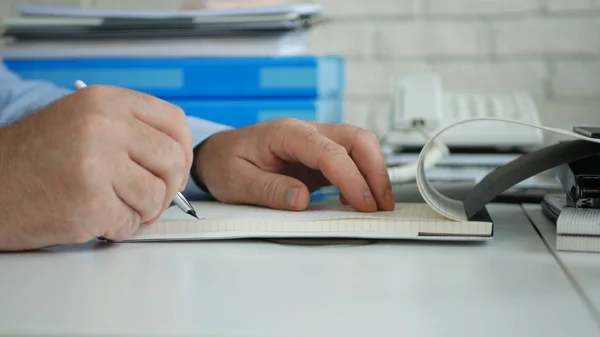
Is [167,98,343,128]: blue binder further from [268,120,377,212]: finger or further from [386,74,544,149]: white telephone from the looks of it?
[268,120,377,212]: finger

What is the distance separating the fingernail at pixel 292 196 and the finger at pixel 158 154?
127 mm

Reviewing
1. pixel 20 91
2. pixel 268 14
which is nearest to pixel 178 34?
pixel 268 14

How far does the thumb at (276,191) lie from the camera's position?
0.68m

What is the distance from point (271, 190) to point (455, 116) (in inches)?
19.5

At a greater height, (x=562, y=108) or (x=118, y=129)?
(x=118, y=129)

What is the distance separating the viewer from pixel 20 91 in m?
0.86

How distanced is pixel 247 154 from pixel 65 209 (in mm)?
256

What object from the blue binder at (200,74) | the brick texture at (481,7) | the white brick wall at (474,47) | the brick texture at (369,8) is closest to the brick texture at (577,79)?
the white brick wall at (474,47)

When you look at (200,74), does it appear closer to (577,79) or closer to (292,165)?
(292,165)

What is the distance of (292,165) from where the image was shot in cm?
A: 77

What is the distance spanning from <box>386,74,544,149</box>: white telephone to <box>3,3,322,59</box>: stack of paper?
0.58ft

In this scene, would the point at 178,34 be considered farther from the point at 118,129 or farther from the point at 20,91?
the point at 118,129

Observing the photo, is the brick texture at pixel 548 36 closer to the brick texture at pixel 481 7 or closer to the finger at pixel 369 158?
the brick texture at pixel 481 7

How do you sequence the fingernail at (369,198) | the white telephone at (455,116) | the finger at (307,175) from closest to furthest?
the fingernail at (369,198)
the finger at (307,175)
the white telephone at (455,116)
